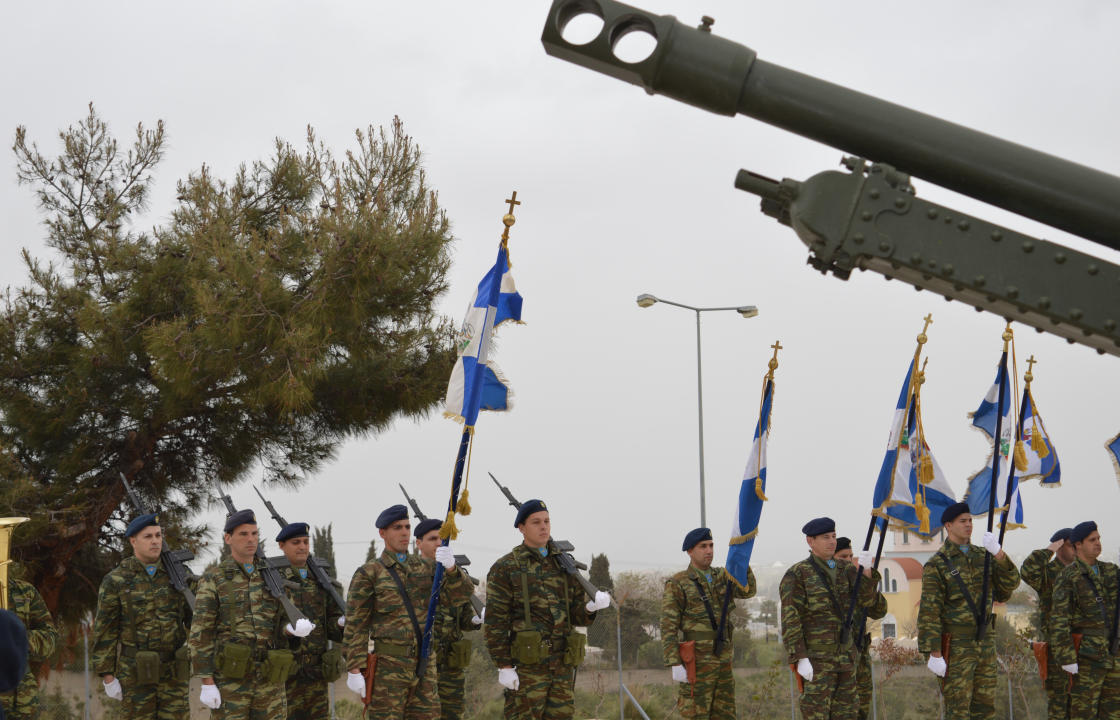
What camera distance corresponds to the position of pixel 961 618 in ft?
32.4

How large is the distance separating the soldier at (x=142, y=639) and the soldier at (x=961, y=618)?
6299mm

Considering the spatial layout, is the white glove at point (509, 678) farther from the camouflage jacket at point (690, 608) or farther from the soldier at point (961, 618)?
the soldier at point (961, 618)

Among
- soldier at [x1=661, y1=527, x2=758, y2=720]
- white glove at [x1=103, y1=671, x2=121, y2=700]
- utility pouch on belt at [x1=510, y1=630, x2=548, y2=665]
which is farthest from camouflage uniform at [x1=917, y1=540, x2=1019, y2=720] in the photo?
white glove at [x1=103, y1=671, x2=121, y2=700]

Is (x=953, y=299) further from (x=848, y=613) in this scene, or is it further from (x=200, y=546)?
(x=200, y=546)

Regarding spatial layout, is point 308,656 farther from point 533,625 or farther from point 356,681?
point 533,625

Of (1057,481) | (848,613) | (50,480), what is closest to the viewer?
(848,613)

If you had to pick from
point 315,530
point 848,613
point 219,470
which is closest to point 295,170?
point 219,470

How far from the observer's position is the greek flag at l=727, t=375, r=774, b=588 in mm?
9383

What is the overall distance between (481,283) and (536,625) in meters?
2.71

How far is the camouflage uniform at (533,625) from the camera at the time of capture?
8.70 meters

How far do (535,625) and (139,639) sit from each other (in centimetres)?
317

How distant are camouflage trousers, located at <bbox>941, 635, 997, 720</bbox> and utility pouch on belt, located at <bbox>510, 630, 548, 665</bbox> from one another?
377 cm

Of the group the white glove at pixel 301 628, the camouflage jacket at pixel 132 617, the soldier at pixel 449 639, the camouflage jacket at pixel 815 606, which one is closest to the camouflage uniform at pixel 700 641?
the camouflage jacket at pixel 815 606

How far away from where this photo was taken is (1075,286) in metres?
2.85
